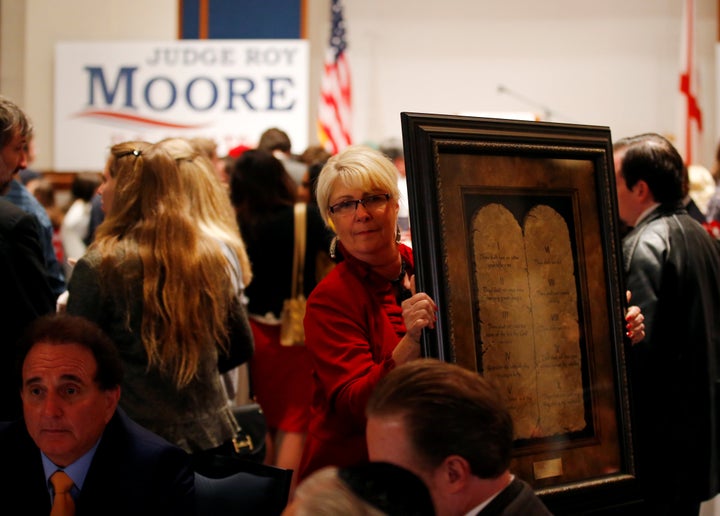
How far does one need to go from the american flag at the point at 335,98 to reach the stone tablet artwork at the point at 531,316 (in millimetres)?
6871

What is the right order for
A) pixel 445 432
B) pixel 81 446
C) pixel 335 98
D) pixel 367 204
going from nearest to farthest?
pixel 445 432 → pixel 81 446 → pixel 367 204 → pixel 335 98

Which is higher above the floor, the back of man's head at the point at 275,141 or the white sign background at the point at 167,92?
the white sign background at the point at 167,92

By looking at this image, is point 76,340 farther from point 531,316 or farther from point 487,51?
point 487,51

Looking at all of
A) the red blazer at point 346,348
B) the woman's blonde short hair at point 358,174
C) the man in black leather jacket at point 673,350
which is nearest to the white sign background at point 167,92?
the man in black leather jacket at point 673,350

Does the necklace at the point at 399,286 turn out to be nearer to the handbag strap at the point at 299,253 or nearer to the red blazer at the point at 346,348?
the red blazer at the point at 346,348

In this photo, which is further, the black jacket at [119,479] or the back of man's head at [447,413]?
the black jacket at [119,479]

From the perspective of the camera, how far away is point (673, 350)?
3.12 m

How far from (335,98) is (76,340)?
750 centimetres

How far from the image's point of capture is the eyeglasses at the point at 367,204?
2.35 meters

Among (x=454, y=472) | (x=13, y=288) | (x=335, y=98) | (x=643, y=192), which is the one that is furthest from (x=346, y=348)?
(x=335, y=98)

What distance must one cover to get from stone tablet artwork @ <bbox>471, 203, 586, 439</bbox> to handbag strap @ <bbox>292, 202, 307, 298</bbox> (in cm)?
222

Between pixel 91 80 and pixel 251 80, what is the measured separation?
70.8 inches

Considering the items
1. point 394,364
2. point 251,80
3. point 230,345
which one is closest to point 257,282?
point 230,345

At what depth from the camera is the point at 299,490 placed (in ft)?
3.90
